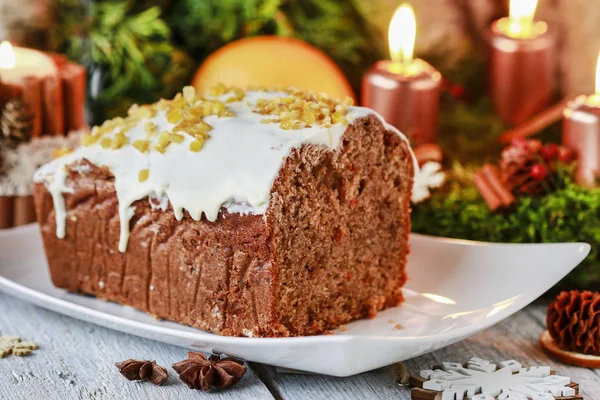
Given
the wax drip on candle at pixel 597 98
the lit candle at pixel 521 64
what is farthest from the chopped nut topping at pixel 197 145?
the lit candle at pixel 521 64

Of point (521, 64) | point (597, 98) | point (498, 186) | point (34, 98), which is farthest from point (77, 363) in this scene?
point (521, 64)

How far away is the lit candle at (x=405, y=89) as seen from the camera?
312cm

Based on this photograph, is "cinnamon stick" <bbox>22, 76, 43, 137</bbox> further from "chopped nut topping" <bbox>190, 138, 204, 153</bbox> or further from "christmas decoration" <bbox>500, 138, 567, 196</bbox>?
"christmas decoration" <bbox>500, 138, 567, 196</bbox>

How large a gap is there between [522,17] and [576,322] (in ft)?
5.60

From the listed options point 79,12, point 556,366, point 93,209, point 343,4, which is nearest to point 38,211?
point 93,209

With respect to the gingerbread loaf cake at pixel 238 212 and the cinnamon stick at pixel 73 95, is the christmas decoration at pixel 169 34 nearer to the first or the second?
the cinnamon stick at pixel 73 95

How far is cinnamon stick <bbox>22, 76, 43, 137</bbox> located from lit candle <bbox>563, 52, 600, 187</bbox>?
70.6 inches

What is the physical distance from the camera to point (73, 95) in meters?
2.95

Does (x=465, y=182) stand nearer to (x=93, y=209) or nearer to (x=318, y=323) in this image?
(x=318, y=323)

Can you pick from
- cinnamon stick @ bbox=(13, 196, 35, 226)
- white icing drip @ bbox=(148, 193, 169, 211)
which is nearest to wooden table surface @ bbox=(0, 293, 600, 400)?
white icing drip @ bbox=(148, 193, 169, 211)

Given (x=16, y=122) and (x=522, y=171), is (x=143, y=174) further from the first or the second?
(x=522, y=171)

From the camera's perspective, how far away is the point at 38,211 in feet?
7.82

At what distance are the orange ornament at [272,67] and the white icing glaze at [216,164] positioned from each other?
33.4 inches

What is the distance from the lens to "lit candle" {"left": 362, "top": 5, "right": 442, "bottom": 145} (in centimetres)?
312
